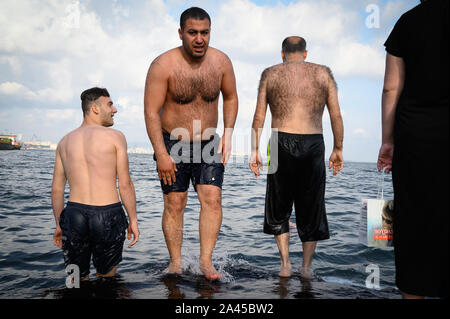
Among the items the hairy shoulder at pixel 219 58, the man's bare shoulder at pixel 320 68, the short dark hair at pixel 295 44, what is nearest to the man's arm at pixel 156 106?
the hairy shoulder at pixel 219 58

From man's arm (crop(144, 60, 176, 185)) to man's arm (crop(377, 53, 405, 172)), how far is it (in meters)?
2.17

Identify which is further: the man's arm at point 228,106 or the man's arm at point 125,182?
the man's arm at point 228,106

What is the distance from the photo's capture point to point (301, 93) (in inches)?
152

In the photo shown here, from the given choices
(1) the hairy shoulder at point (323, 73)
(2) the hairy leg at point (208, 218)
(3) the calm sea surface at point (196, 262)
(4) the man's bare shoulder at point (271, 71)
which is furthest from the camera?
(4) the man's bare shoulder at point (271, 71)

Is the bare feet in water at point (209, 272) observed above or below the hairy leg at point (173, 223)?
below

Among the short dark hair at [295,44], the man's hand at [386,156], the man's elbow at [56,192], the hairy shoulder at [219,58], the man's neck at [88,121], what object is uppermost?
the short dark hair at [295,44]

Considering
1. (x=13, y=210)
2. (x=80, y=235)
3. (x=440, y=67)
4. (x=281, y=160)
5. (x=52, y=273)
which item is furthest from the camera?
(x=13, y=210)

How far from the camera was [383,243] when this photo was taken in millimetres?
3018

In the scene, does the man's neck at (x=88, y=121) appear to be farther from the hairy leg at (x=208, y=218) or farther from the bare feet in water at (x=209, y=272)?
the bare feet in water at (x=209, y=272)

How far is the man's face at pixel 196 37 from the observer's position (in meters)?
3.54
